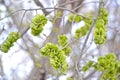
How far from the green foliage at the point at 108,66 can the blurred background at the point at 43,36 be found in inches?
7.1

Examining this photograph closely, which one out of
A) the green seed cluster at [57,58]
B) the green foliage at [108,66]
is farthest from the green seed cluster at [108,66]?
the green seed cluster at [57,58]

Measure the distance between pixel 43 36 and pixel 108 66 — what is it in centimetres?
95

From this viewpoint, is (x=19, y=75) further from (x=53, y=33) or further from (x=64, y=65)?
(x=64, y=65)

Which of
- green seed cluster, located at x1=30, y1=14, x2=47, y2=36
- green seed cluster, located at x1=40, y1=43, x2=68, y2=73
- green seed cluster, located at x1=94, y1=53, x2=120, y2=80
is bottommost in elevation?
green seed cluster, located at x1=40, y1=43, x2=68, y2=73

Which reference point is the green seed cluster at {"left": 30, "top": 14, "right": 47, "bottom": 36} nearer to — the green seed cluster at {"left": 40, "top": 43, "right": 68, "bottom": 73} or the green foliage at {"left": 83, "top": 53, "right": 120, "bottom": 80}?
the green seed cluster at {"left": 40, "top": 43, "right": 68, "bottom": 73}

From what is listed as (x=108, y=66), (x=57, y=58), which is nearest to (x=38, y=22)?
(x=57, y=58)

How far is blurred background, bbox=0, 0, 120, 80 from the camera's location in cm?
296

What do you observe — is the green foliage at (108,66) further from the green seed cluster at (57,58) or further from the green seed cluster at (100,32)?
the green seed cluster at (57,58)

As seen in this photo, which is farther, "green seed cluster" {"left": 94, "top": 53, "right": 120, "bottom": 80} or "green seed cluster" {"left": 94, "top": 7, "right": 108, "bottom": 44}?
"green seed cluster" {"left": 94, "top": 53, "right": 120, "bottom": 80}

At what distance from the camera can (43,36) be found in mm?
3111

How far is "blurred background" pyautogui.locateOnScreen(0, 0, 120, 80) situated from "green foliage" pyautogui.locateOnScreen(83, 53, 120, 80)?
0.59 feet

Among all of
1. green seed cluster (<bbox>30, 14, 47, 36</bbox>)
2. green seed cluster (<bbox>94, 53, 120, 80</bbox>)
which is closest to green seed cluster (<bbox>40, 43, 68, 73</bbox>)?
green seed cluster (<bbox>30, 14, 47, 36</bbox>)

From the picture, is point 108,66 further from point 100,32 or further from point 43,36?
point 43,36

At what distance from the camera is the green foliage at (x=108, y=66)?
92.4 inches
